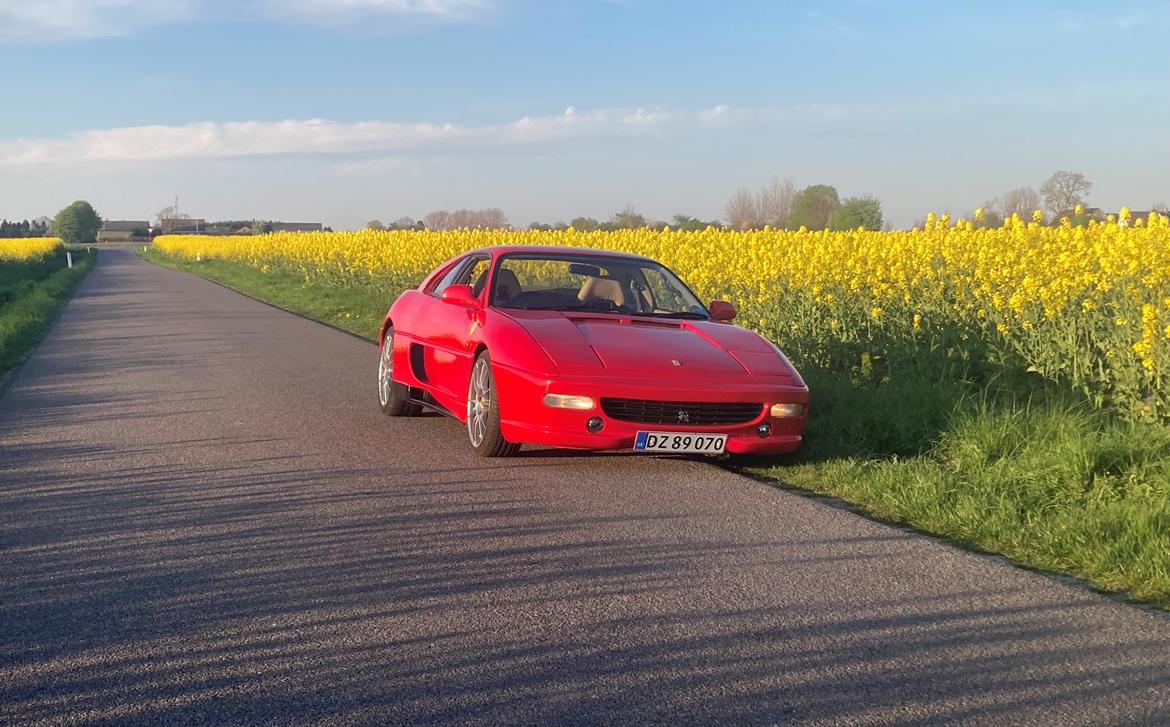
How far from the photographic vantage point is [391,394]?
9203 millimetres

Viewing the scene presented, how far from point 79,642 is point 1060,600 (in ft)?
11.6

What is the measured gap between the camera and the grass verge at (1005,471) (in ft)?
17.0

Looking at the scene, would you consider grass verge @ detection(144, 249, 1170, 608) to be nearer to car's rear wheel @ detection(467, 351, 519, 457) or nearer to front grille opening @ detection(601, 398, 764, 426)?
front grille opening @ detection(601, 398, 764, 426)

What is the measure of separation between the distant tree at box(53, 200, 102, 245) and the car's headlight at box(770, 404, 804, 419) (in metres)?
175

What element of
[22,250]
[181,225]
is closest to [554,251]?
[22,250]

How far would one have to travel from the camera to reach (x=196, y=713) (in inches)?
130

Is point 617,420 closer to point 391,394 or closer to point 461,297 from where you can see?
point 461,297

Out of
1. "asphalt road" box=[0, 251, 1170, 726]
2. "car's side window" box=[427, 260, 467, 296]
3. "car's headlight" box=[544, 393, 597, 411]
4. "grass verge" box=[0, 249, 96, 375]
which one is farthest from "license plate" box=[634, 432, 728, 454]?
"grass verge" box=[0, 249, 96, 375]

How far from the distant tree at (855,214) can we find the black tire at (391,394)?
3166 centimetres

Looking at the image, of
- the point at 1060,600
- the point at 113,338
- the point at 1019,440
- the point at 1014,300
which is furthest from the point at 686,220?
the point at 1060,600

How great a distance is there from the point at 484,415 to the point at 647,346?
113 cm

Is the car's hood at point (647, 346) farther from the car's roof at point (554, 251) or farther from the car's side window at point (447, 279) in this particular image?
the car's side window at point (447, 279)

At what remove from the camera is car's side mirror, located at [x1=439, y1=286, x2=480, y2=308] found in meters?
8.02

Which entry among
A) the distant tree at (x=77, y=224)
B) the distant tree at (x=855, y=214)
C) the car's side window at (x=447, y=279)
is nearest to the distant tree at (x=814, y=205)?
the distant tree at (x=855, y=214)
